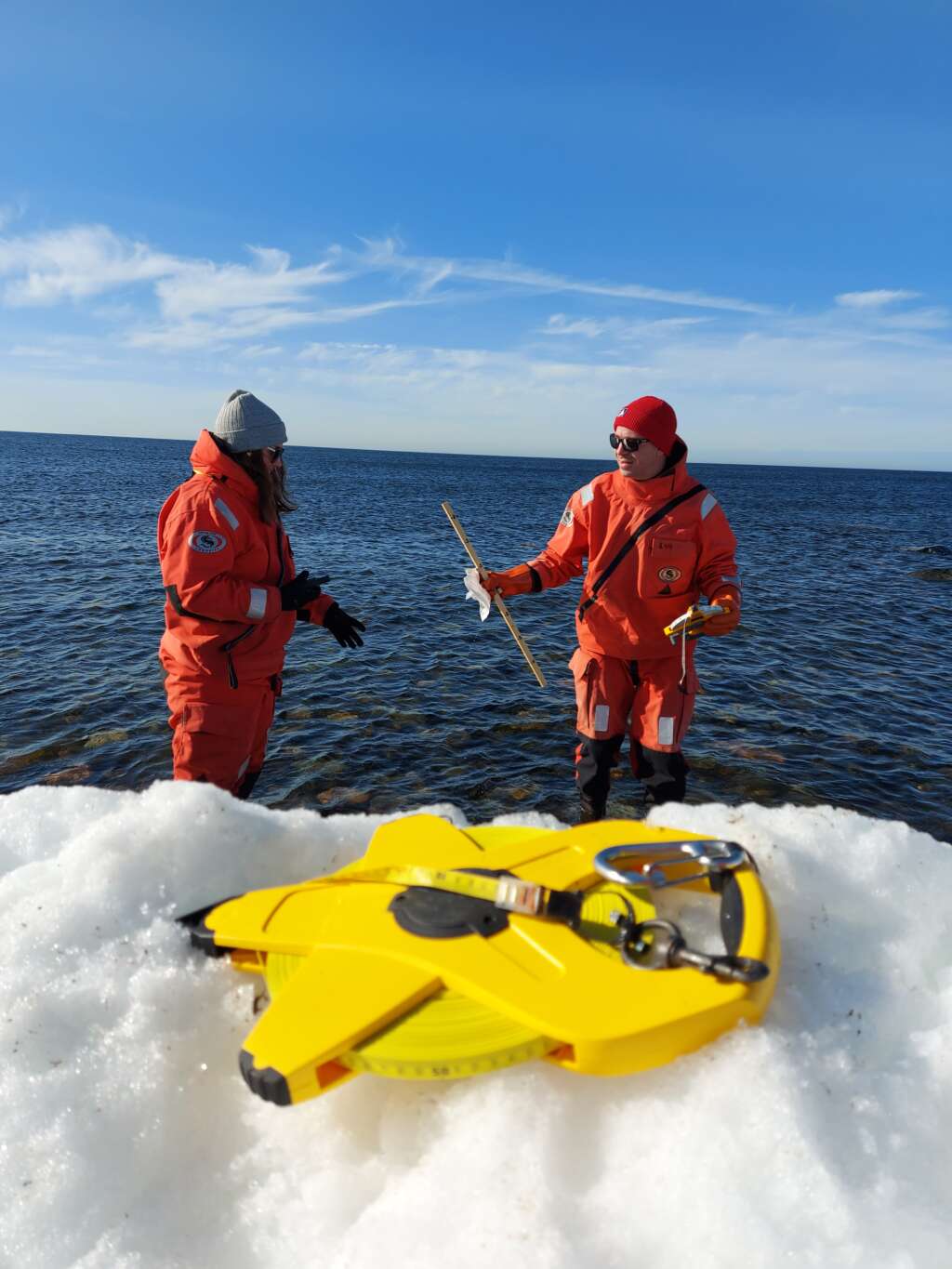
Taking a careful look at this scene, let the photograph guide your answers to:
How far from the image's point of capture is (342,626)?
18.6 feet

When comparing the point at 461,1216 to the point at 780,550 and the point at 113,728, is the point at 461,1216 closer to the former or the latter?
the point at 113,728

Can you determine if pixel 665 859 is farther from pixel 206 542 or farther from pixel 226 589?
pixel 206 542

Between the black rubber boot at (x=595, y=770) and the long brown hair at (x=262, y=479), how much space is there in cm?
282

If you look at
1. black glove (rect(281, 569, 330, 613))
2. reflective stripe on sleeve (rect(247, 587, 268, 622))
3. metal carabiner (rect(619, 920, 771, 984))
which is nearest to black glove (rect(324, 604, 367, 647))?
black glove (rect(281, 569, 330, 613))

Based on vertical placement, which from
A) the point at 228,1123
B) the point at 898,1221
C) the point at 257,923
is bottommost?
the point at 228,1123

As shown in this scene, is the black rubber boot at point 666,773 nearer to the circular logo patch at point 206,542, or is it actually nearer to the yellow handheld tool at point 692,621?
the yellow handheld tool at point 692,621

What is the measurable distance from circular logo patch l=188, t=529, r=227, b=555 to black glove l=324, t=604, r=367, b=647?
119 centimetres

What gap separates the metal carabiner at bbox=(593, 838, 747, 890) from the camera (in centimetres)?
272

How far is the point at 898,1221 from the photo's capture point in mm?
1950

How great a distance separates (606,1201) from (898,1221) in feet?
2.55

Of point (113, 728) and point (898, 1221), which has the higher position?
point (898, 1221)

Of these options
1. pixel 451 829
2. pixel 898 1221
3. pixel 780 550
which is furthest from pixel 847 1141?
pixel 780 550

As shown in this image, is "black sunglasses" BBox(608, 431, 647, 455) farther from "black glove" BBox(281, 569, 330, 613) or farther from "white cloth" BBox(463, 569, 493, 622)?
"black glove" BBox(281, 569, 330, 613)

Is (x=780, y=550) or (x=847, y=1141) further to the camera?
(x=780, y=550)
